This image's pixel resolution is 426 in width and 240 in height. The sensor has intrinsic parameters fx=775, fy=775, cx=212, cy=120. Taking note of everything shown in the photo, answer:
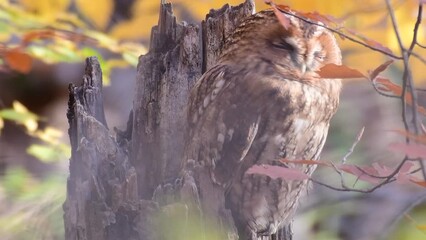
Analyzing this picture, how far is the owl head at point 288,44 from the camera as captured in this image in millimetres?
1711

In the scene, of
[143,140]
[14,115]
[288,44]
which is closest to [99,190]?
[143,140]

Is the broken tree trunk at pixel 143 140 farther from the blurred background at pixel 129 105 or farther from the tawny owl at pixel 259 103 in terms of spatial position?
the blurred background at pixel 129 105

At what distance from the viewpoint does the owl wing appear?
5.78 ft

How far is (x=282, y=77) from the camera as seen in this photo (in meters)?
1.74

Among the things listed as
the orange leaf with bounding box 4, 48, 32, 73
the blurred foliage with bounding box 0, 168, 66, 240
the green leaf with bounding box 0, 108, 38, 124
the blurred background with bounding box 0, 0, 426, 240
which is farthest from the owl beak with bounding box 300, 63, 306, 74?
the green leaf with bounding box 0, 108, 38, 124

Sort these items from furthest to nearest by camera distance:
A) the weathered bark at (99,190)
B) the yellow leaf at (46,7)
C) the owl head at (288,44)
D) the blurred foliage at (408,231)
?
1. the yellow leaf at (46,7)
2. the blurred foliage at (408,231)
3. the owl head at (288,44)
4. the weathered bark at (99,190)

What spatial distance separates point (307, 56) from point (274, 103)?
0.13m

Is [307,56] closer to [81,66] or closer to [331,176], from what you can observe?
[331,176]

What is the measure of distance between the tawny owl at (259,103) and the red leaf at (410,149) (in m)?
0.62

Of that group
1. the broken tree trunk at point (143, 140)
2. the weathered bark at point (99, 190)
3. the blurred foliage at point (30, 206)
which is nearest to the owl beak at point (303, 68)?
the broken tree trunk at point (143, 140)

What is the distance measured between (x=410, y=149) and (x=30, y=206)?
238cm

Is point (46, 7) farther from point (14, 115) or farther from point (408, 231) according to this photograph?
point (408, 231)

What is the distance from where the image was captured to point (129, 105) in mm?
4336

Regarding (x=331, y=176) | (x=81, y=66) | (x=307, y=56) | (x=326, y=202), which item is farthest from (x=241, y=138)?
(x=81, y=66)
